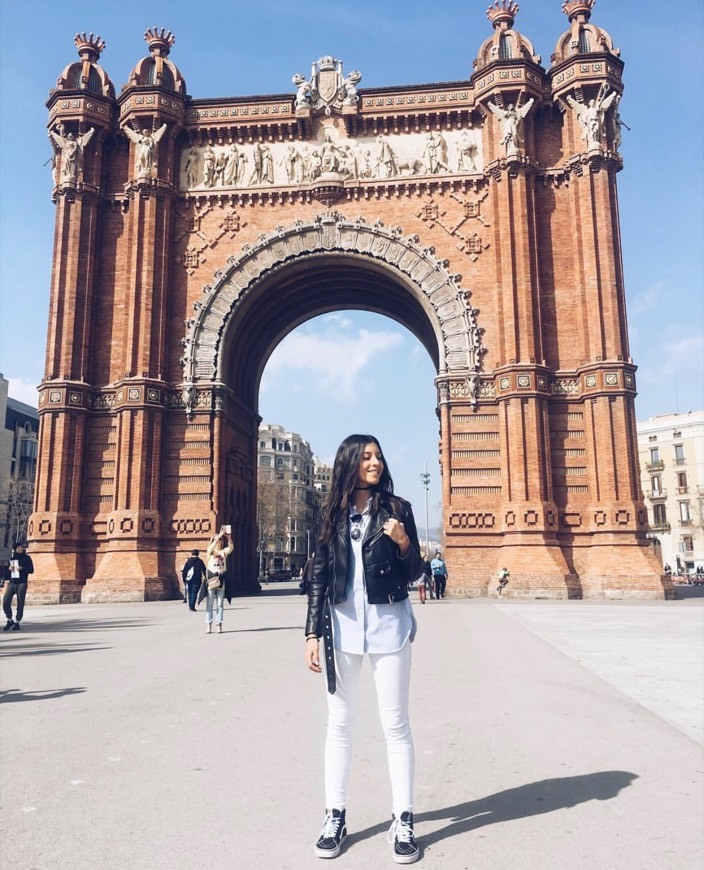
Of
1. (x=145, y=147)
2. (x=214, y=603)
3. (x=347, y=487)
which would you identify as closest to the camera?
(x=347, y=487)

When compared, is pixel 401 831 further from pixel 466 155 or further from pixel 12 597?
pixel 466 155

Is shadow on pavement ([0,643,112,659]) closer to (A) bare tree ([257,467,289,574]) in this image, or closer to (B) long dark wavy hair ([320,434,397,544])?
(B) long dark wavy hair ([320,434,397,544])

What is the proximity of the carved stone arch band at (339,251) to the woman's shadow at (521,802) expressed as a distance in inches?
898

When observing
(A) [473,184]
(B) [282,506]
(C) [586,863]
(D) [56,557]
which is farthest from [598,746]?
(B) [282,506]

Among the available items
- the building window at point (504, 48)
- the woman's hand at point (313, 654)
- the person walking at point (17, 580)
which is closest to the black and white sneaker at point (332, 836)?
the woman's hand at point (313, 654)

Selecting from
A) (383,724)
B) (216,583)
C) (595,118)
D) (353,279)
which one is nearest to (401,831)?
(383,724)

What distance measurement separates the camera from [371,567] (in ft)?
13.2

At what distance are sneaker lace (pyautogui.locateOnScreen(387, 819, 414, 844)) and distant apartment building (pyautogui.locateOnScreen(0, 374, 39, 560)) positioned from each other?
57.2 m

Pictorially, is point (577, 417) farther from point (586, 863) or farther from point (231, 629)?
point (586, 863)

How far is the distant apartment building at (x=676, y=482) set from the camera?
68.1m

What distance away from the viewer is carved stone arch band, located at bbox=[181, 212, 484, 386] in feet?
90.1

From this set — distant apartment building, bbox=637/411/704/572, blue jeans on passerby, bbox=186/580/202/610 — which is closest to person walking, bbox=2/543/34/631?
blue jeans on passerby, bbox=186/580/202/610

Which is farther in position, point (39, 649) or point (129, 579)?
point (129, 579)

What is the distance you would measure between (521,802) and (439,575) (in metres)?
22.2
